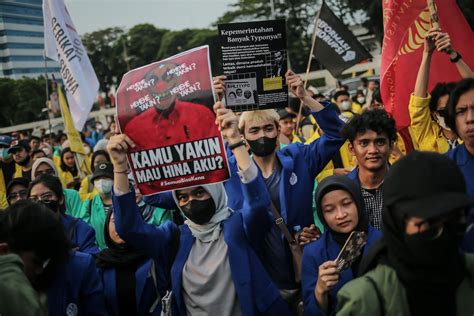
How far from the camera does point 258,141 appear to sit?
11.4 feet

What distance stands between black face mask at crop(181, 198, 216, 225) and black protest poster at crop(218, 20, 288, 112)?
2.69 ft

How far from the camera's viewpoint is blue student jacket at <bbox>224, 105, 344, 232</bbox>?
10.8ft

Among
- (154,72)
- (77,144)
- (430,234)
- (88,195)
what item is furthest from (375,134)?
(77,144)


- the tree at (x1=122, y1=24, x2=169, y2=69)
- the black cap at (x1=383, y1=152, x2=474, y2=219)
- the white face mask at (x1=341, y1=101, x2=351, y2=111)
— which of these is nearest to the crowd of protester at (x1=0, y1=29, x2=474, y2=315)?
the black cap at (x1=383, y1=152, x2=474, y2=219)

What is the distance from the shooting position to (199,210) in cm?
274

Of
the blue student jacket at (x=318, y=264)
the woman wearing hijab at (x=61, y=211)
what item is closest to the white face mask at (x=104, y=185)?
the woman wearing hijab at (x=61, y=211)

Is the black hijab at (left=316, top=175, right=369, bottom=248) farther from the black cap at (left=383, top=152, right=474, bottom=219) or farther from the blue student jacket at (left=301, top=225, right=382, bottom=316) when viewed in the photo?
the black cap at (left=383, top=152, right=474, bottom=219)

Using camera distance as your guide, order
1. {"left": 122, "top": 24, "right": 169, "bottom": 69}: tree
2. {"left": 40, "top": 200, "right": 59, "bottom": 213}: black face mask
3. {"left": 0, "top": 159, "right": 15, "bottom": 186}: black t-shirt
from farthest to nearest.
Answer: {"left": 122, "top": 24, "right": 169, "bottom": 69}: tree → {"left": 0, "top": 159, "right": 15, "bottom": 186}: black t-shirt → {"left": 40, "top": 200, "right": 59, "bottom": 213}: black face mask

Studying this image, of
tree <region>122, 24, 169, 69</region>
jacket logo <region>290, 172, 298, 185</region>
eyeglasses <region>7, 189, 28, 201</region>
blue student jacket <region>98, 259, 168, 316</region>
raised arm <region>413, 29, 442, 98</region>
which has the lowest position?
blue student jacket <region>98, 259, 168, 316</region>

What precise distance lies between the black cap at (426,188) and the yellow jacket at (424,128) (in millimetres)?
1928

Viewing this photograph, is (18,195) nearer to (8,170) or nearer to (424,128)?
(8,170)

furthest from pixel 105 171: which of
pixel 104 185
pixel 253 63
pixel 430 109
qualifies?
pixel 430 109

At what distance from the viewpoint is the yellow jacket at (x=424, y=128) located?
11.4ft

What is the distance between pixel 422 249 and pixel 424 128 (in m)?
2.19
